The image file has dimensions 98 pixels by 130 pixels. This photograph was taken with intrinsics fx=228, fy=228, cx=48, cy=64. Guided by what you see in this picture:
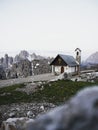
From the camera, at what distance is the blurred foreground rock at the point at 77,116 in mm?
1570

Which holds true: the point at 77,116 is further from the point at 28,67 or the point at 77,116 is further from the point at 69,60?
the point at 28,67

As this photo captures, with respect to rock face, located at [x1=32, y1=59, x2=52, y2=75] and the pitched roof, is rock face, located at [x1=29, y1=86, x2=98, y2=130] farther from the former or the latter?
rock face, located at [x1=32, y1=59, x2=52, y2=75]

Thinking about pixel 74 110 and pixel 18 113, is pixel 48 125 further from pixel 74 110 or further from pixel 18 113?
pixel 18 113

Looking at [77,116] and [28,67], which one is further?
[28,67]

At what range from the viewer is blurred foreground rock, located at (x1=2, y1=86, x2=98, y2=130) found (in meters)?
1.57

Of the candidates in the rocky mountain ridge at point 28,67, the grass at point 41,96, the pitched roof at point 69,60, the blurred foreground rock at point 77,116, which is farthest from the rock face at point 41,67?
the blurred foreground rock at point 77,116

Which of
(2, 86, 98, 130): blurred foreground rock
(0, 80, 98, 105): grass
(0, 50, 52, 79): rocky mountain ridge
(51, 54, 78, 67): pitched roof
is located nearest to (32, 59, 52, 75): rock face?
(0, 50, 52, 79): rocky mountain ridge

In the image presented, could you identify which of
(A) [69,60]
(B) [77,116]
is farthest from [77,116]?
(A) [69,60]

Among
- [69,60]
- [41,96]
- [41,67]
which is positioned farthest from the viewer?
[41,67]

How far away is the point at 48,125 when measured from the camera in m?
1.64

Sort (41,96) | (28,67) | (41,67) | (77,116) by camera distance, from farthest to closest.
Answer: (28,67), (41,67), (41,96), (77,116)

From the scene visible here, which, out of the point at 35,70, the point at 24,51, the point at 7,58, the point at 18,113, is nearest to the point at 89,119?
the point at 18,113

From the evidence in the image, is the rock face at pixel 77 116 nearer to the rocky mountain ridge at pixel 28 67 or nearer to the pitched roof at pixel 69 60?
the pitched roof at pixel 69 60

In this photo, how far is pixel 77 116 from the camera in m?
1.58
